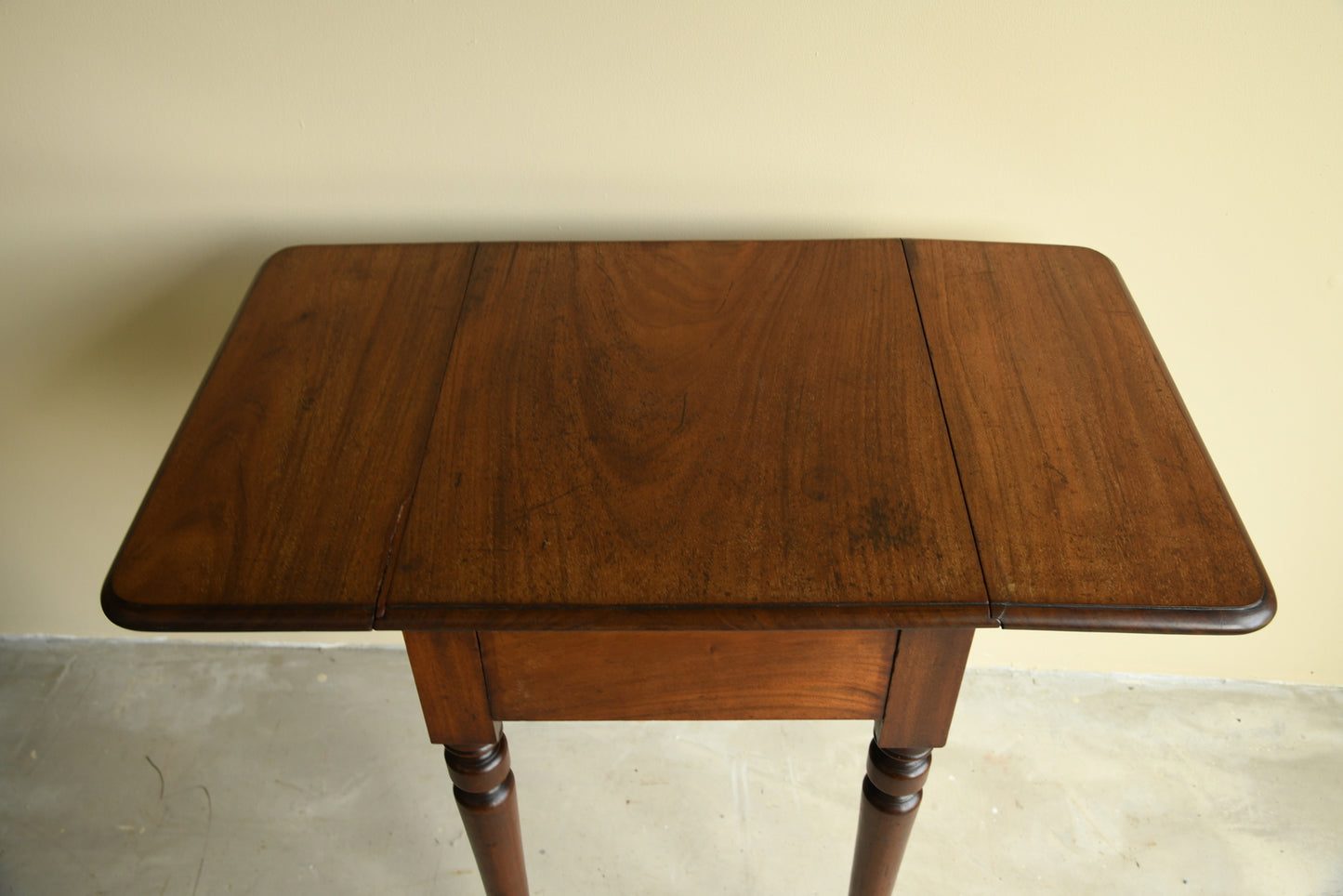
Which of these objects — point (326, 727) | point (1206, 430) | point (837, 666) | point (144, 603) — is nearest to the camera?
point (144, 603)

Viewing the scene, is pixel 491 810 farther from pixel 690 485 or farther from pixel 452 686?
pixel 690 485

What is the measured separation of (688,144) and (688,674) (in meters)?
0.56

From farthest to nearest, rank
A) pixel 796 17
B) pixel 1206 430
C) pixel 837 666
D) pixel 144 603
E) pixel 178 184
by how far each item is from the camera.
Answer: pixel 1206 430, pixel 178 184, pixel 796 17, pixel 837 666, pixel 144 603

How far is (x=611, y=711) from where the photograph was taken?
0.86 meters

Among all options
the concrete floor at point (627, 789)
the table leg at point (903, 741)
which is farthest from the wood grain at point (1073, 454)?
the concrete floor at point (627, 789)

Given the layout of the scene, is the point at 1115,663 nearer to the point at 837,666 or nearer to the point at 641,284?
the point at 837,666

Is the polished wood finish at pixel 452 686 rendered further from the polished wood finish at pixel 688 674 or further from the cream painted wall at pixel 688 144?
the cream painted wall at pixel 688 144

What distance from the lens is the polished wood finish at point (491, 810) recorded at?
914 mm

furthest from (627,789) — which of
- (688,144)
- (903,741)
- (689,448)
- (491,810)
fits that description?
(688,144)

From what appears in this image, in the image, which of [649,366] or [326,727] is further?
[326,727]

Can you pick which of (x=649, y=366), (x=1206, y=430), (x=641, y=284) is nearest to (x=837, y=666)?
(x=649, y=366)

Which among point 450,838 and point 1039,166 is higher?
point 1039,166

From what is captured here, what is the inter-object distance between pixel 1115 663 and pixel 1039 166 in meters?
0.88

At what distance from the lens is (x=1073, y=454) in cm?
80
